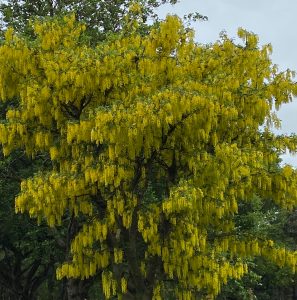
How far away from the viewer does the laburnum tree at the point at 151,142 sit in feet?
40.2

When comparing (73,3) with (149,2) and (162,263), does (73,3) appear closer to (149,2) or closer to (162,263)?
(149,2)

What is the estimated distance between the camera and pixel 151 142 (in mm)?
12344

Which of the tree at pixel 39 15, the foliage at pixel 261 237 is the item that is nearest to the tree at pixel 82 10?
the tree at pixel 39 15

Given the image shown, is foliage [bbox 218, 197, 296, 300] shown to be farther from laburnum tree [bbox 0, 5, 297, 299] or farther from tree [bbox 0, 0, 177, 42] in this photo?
tree [bbox 0, 0, 177, 42]

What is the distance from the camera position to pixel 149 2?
25.2m

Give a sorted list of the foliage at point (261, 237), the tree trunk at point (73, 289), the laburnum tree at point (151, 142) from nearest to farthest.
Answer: the laburnum tree at point (151, 142) < the tree trunk at point (73, 289) < the foliage at point (261, 237)

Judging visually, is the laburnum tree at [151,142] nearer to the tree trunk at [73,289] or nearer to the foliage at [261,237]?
the foliage at [261,237]

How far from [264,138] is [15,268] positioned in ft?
62.2

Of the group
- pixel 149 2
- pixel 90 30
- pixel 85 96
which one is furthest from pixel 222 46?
pixel 149 2

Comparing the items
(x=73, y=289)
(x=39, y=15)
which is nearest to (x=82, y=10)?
(x=39, y=15)

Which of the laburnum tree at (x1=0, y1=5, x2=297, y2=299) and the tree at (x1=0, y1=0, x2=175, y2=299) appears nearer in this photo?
the laburnum tree at (x1=0, y1=5, x2=297, y2=299)

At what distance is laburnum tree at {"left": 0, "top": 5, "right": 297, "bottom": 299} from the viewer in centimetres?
1227

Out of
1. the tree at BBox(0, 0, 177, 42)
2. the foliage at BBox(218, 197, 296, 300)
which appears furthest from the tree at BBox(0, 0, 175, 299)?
the foliage at BBox(218, 197, 296, 300)

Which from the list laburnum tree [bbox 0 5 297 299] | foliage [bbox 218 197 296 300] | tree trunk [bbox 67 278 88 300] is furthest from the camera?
foliage [bbox 218 197 296 300]
